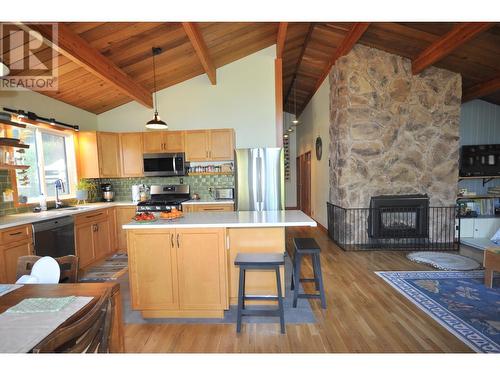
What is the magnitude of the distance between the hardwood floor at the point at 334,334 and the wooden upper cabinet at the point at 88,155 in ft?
10.2

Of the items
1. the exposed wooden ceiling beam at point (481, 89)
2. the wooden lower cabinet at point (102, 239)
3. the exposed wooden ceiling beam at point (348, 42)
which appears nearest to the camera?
the exposed wooden ceiling beam at point (348, 42)

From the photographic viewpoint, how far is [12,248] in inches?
97.0

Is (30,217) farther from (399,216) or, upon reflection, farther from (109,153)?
(399,216)

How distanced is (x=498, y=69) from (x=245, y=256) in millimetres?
5140

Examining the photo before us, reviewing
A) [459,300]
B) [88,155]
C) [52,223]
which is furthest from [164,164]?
[459,300]

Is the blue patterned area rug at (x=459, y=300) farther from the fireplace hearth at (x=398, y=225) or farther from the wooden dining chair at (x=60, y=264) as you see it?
the wooden dining chair at (x=60, y=264)

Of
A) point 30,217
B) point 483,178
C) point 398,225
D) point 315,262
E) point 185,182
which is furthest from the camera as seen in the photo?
point 483,178

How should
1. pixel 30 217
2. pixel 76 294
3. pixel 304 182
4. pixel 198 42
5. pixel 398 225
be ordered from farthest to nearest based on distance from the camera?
pixel 304 182
pixel 398 225
pixel 198 42
pixel 30 217
pixel 76 294

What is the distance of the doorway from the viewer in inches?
299

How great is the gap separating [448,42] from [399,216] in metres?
2.73

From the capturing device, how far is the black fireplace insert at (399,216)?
4266 mm

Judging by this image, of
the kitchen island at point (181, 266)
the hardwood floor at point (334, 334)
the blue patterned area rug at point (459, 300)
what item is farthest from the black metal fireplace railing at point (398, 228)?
the kitchen island at point (181, 266)

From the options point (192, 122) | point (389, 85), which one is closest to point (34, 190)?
point (192, 122)
